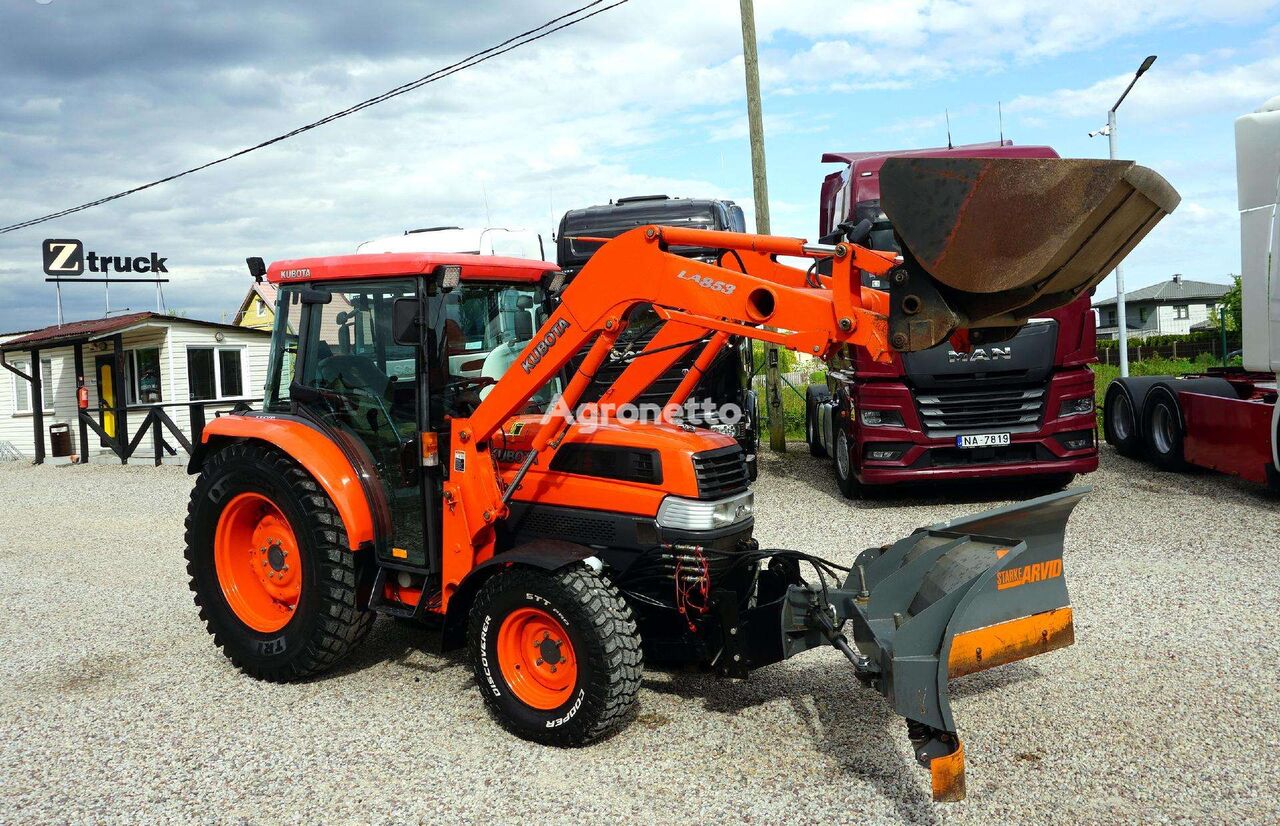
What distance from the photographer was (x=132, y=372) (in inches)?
831

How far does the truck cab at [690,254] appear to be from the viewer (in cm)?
990

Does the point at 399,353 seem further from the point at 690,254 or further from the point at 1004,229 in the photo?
the point at 690,254

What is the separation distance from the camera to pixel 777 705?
4.55 meters

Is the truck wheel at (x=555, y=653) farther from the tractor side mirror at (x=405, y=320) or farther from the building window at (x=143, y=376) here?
the building window at (x=143, y=376)

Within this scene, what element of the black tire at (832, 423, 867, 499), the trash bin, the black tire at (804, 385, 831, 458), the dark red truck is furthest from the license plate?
the trash bin

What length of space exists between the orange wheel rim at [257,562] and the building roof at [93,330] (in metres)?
16.1

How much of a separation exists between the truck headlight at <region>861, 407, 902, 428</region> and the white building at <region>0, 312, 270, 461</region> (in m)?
13.9

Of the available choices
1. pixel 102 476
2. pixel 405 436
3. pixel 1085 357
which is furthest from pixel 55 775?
pixel 102 476

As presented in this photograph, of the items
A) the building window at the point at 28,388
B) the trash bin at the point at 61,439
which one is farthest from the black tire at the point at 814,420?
the building window at the point at 28,388

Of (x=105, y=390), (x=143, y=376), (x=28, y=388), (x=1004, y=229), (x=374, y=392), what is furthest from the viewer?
(x=28, y=388)

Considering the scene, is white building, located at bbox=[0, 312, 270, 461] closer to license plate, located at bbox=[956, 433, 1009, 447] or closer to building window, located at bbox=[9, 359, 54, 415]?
building window, located at bbox=[9, 359, 54, 415]

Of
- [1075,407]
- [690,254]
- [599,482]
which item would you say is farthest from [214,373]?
[599,482]

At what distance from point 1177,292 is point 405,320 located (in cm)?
7081

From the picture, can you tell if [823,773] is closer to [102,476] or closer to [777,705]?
[777,705]
